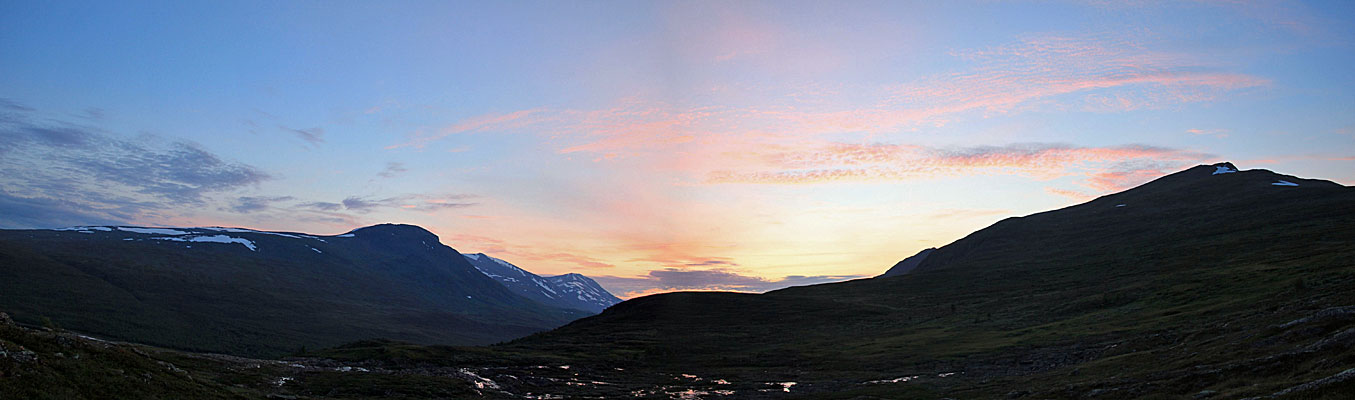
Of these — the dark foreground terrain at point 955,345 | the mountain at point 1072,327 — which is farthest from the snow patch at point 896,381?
the dark foreground terrain at point 955,345

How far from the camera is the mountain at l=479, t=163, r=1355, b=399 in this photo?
41594 millimetres

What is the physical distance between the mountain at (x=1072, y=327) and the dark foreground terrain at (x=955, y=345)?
1.33 ft

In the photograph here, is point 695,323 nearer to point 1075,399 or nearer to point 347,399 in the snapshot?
point 347,399

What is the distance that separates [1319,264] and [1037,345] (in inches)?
1654

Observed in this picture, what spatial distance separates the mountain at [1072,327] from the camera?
41594 millimetres

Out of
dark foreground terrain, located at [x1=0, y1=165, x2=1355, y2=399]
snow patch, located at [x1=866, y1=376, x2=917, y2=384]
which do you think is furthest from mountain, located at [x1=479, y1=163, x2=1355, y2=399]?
dark foreground terrain, located at [x1=0, y1=165, x2=1355, y2=399]

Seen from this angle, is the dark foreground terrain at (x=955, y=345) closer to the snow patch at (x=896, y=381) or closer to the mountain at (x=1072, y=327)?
the mountain at (x=1072, y=327)

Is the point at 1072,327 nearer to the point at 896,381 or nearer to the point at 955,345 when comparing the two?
the point at 955,345

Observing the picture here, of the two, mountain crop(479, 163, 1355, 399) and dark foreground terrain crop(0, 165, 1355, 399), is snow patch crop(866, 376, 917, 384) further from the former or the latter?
dark foreground terrain crop(0, 165, 1355, 399)

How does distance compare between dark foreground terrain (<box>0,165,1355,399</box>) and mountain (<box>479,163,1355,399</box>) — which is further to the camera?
mountain (<box>479,163,1355,399</box>)

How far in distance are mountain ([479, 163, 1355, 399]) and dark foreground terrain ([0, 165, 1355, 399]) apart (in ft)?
1.33

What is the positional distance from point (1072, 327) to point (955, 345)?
50.9ft

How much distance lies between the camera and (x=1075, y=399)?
42.7m

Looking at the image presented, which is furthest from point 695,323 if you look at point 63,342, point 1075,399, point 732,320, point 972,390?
point 63,342
